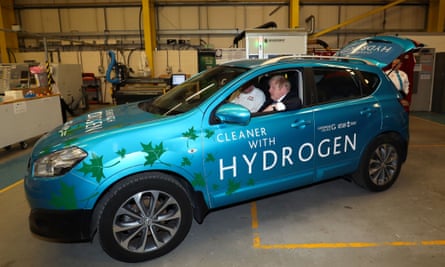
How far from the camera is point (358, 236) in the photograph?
9.01 ft

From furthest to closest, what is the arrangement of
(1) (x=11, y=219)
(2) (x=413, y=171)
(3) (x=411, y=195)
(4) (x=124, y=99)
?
(4) (x=124, y=99) < (2) (x=413, y=171) < (3) (x=411, y=195) < (1) (x=11, y=219)

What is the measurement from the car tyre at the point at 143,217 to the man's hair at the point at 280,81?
52.7 inches

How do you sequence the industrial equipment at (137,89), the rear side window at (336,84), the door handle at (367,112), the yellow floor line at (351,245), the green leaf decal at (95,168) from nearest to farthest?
the green leaf decal at (95,168) < the yellow floor line at (351,245) < the rear side window at (336,84) < the door handle at (367,112) < the industrial equipment at (137,89)

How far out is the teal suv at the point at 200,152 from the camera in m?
2.20

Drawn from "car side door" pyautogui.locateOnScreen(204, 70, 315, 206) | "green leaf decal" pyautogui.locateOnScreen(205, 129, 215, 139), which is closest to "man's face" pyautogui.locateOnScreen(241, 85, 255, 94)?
"car side door" pyautogui.locateOnScreen(204, 70, 315, 206)

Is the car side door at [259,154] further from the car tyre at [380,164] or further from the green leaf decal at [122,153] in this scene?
the car tyre at [380,164]

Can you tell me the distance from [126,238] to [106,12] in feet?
→ 41.9

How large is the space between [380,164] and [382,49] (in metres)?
1.47

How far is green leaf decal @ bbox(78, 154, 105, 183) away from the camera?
2.13 m

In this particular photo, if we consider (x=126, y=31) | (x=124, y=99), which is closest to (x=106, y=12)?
(x=126, y=31)

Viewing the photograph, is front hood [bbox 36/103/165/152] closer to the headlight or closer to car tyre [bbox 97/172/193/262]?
the headlight

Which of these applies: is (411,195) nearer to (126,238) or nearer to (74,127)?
(126,238)

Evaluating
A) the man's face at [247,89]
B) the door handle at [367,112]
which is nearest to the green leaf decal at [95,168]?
the man's face at [247,89]

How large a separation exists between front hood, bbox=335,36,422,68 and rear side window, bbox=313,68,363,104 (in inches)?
24.2
